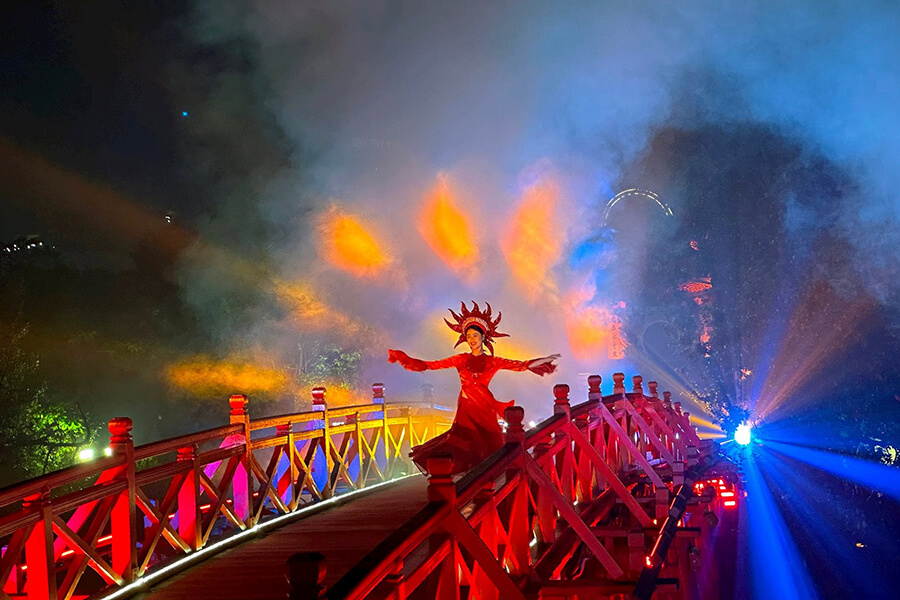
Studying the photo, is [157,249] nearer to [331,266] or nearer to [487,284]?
[331,266]

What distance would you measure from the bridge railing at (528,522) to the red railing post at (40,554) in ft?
7.27

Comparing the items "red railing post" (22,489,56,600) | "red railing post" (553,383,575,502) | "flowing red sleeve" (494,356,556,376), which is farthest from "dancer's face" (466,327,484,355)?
"red railing post" (22,489,56,600)

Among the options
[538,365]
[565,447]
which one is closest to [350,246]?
[538,365]

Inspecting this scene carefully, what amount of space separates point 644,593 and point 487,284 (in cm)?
2376

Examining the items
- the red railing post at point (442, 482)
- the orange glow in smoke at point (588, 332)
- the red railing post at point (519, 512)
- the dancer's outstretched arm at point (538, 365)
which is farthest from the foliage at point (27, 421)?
the orange glow in smoke at point (588, 332)

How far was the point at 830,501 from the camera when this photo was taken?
66.1 feet

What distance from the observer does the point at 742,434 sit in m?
23.6

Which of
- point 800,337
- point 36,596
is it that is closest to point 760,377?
point 800,337

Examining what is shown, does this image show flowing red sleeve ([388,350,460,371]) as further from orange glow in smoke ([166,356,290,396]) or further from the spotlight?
orange glow in smoke ([166,356,290,396])

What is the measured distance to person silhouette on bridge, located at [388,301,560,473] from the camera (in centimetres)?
816

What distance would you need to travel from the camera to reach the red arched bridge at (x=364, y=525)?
3.79m

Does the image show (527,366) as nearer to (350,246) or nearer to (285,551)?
(285,551)

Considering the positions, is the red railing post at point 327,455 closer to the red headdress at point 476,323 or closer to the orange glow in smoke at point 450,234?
the red headdress at point 476,323

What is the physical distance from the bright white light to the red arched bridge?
12829mm
